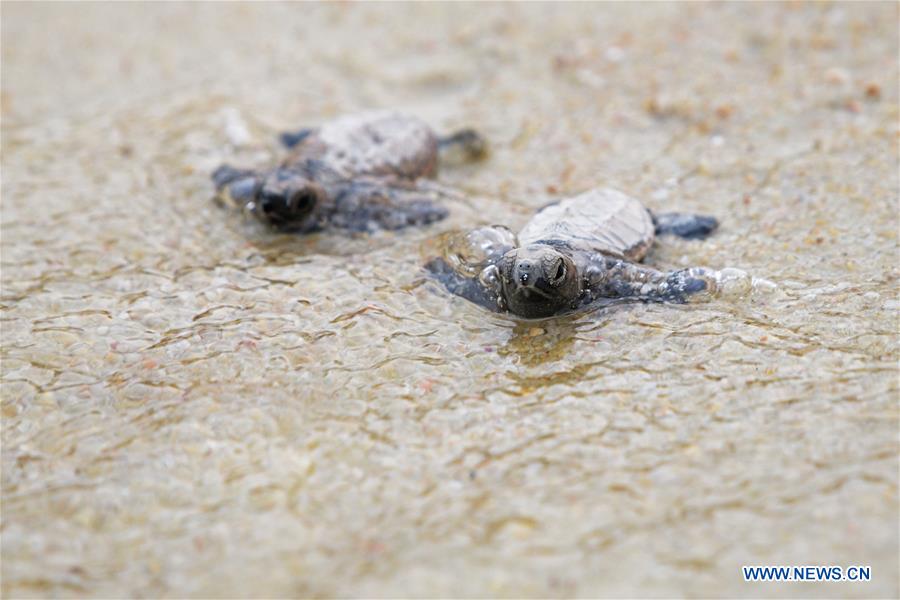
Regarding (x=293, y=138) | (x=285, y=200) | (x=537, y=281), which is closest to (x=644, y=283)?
(x=537, y=281)

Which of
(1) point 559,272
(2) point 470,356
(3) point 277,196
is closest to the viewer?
(2) point 470,356

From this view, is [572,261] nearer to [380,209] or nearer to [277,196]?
[380,209]

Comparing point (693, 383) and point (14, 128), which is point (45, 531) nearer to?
point (693, 383)

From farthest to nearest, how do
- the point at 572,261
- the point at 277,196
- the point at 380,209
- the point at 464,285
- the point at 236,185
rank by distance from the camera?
the point at 236,185, the point at 380,209, the point at 277,196, the point at 464,285, the point at 572,261

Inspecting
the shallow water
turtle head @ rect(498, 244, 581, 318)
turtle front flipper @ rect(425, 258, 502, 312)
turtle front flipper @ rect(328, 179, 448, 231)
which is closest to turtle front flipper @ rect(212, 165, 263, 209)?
the shallow water

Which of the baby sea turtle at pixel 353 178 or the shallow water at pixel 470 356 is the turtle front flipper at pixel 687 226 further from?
the baby sea turtle at pixel 353 178

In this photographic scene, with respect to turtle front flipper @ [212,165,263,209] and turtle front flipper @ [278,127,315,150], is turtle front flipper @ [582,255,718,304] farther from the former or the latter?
turtle front flipper @ [278,127,315,150]
